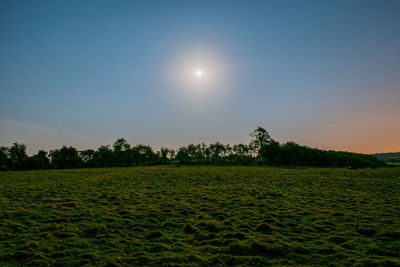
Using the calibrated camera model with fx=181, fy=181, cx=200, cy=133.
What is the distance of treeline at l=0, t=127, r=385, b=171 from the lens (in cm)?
8038

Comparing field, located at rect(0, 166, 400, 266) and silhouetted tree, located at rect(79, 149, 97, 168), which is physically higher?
silhouetted tree, located at rect(79, 149, 97, 168)

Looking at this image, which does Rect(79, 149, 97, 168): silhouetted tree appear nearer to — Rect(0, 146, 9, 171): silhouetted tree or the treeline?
the treeline

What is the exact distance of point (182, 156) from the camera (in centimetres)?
11606

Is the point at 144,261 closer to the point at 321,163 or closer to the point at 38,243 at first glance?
the point at 38,243

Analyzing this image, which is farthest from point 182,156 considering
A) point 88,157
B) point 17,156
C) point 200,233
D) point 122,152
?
point 200,233

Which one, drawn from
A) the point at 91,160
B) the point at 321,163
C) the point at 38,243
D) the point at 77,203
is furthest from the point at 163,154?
the point at 38,243

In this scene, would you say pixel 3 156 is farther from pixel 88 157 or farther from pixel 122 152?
pixel 122 152

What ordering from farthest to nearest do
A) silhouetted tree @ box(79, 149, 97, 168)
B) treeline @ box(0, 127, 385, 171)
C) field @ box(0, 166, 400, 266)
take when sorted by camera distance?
silhouetted tree @ box(79, 149, 97, 168) → treeline @ box(0, 127, 385, 171) → field @ box(0, 166, 400, 266)

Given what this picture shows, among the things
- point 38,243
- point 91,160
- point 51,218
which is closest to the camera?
point 38,243

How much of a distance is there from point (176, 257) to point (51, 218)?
9886mm

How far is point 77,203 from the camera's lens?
606 inches

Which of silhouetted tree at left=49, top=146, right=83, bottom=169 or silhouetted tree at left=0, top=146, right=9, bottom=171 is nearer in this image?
silhouetted tree at left=0, top=146, right=9, bottom=171

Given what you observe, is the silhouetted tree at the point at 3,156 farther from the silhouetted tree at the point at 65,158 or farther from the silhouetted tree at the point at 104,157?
the silhouetted tree at the point at 104,157

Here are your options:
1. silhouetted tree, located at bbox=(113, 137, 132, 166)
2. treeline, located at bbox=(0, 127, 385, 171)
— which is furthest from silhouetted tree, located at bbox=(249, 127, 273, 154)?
silhouetted tree, located at bbox=(113, 137, 132, 166)
